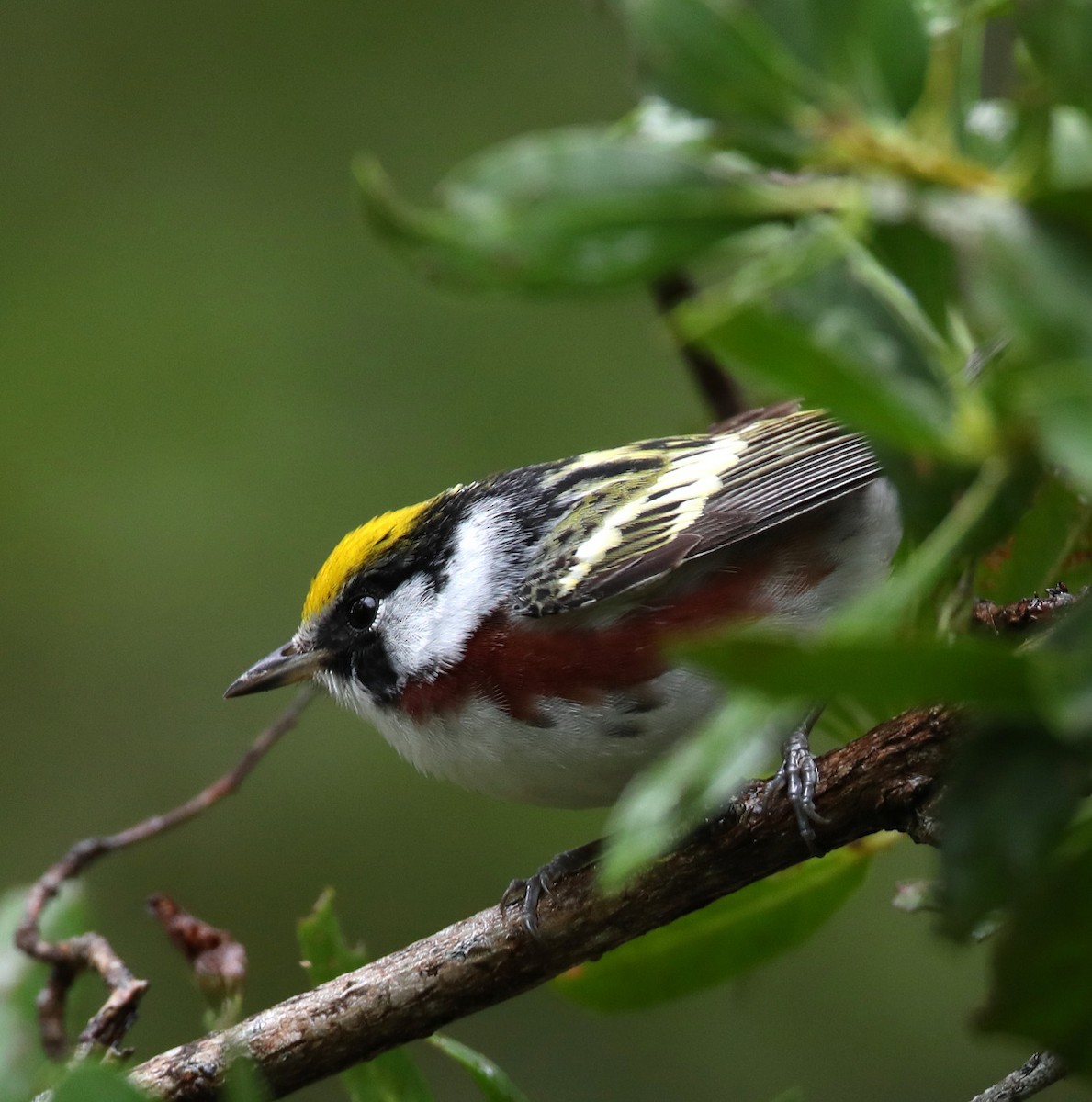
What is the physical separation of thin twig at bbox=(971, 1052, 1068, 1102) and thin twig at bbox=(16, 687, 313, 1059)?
4.76 ft

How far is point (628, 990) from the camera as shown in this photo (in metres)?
2.45

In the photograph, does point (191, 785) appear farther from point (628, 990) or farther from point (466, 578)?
point (628, 990)

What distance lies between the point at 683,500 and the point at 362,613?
3.03 feet

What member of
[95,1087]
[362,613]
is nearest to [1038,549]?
[95,1087]

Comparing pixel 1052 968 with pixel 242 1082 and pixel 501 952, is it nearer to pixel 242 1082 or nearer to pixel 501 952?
pixel 242 1082

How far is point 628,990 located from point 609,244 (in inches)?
68.1

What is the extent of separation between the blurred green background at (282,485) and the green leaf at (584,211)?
17.4 ft

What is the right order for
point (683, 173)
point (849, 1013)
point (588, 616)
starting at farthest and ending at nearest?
point (849, 1013), point (588, 616), point (683, 173)

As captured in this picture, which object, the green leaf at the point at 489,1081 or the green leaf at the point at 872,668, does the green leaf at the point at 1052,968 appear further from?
the green leaf at the point at 489,1081

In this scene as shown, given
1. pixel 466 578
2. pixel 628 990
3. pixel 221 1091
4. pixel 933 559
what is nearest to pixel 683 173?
pixel 933 559

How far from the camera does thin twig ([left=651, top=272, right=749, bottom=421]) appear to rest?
3174mm

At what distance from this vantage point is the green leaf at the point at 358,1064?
2244 millimetres

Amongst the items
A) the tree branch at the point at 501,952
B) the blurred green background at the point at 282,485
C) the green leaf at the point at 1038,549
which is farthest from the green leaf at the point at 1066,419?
the blurred green background at the point at 282,485

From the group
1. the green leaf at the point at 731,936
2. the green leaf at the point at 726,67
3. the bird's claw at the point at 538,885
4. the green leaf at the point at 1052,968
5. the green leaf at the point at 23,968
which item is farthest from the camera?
the green leaf at the point at 23,968
